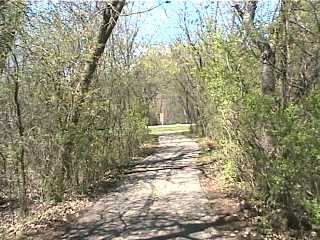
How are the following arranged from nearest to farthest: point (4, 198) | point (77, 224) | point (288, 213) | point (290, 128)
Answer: point (290, 128)
point (288, 213)
point (77, 224)
point (4, 198)

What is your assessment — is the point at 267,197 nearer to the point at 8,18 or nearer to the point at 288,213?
the point at 288,213

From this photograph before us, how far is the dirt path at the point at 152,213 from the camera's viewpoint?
9.32m

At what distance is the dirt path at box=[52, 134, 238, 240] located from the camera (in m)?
9.32

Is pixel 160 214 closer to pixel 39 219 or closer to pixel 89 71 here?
pixel 39 219

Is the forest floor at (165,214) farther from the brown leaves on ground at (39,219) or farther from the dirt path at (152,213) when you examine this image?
the brown leaves on ground at (39,219)

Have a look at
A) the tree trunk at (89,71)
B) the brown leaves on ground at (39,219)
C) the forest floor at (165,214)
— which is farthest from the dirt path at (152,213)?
the tree trunk at (89,71)

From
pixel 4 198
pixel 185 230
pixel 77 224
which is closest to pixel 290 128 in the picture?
pixel 185 230

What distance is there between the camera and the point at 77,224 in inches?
412

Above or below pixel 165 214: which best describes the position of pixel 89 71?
above

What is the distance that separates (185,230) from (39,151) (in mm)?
4670

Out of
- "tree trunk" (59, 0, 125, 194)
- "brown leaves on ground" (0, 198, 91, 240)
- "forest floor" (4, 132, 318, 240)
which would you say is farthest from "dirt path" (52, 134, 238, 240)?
"tree trunk" (59, 0, 125, 194)

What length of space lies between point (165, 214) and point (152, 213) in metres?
0.34

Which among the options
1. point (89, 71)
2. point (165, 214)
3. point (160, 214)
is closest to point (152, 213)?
point (160, 214)

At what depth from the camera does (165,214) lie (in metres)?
11.0
